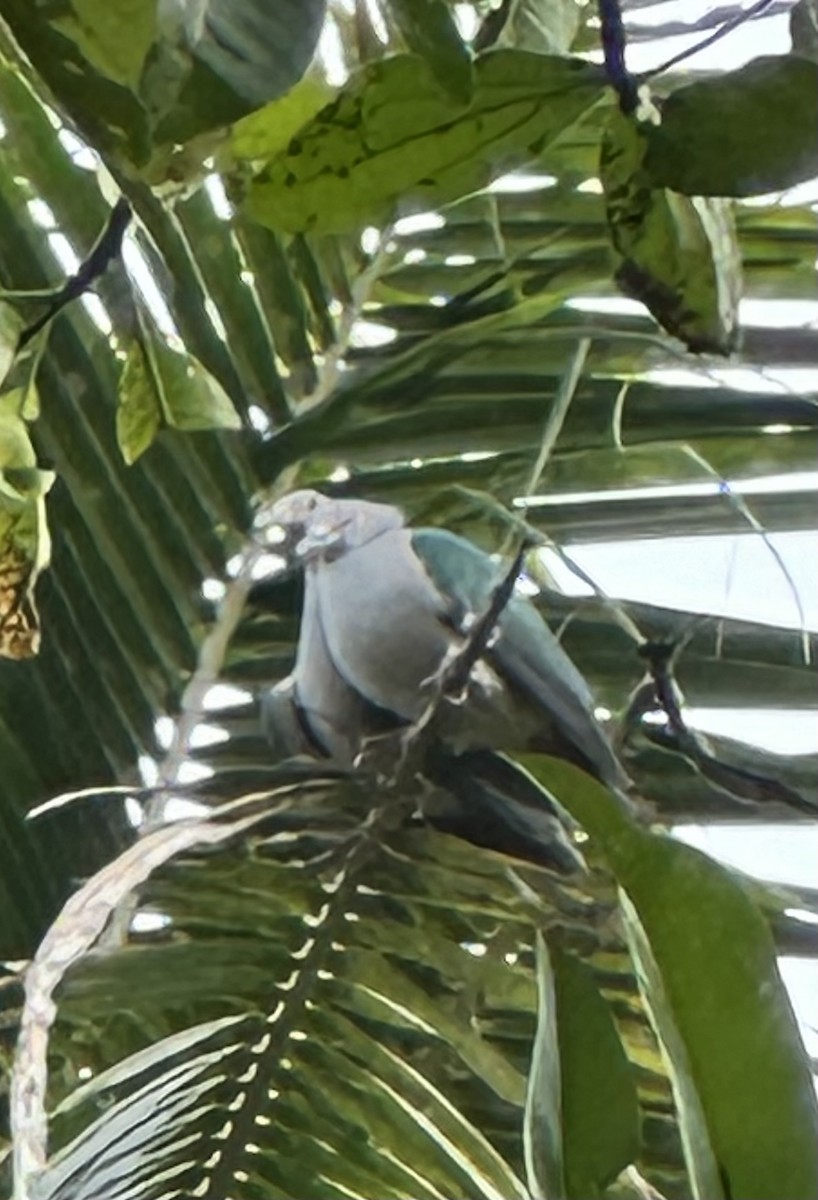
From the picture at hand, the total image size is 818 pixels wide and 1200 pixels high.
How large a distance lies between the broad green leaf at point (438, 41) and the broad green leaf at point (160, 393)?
15cm

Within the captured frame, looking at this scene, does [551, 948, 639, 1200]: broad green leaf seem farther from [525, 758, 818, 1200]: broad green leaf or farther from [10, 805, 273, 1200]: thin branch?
[10, 805, 273, 1200]: thin branch

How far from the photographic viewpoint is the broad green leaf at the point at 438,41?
10.9 inches

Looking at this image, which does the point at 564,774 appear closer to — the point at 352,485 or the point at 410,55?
the point at 410,55

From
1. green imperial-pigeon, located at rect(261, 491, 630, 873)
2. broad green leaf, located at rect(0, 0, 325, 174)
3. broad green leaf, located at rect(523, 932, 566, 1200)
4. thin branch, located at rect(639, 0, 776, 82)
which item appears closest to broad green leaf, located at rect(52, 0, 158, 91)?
broad green leaf, located at rect(0, 0, 325, 174)

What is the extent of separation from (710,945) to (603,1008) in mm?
81

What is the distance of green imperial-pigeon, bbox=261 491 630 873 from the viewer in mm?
640

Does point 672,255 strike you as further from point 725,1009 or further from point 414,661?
point 414,661

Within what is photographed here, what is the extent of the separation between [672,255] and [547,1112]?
0.20 m

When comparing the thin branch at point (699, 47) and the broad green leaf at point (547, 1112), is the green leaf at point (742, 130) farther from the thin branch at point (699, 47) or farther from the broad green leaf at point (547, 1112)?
the broad green leaf at point (547, 1112)

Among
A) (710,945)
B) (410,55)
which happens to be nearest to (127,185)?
(410,55)

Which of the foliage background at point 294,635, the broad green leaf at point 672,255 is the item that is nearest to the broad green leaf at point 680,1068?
the broad green leaf at point 672,255

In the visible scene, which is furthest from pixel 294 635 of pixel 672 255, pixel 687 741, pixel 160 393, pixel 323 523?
pixel 672 255

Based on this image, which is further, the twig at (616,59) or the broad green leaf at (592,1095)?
the broad green leaf at (592,1095)

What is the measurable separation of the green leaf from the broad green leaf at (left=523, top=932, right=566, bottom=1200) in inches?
8.2
